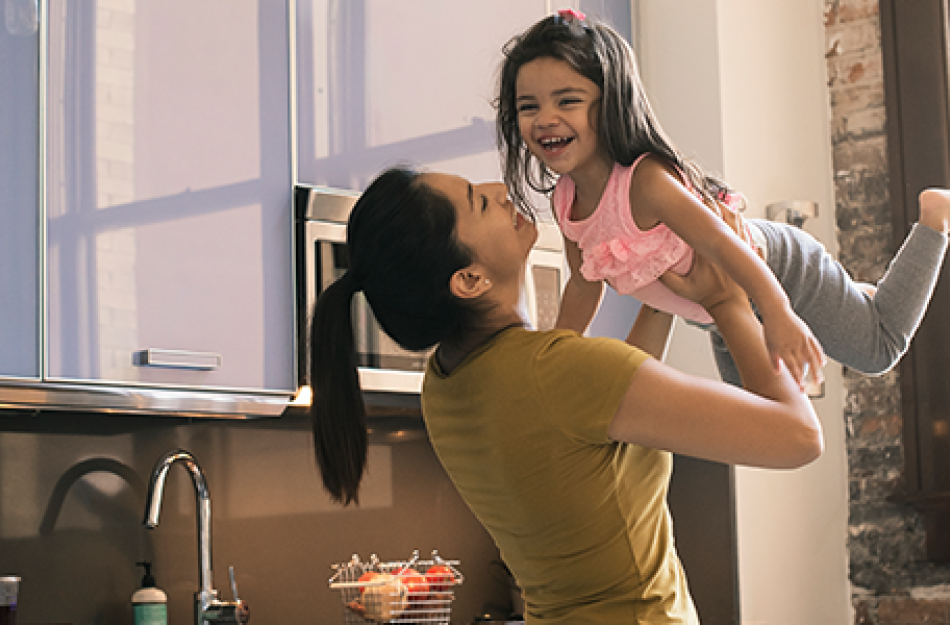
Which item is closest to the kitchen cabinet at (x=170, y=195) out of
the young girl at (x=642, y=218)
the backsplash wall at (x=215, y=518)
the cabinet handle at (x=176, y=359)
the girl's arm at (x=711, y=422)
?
the cabinet handle at (x=176, y=359)

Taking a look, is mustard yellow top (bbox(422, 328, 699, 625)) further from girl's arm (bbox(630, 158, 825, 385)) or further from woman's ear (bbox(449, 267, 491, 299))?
girl's arm (bbox(630, 158, 825, 385))

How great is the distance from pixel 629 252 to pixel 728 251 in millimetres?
200

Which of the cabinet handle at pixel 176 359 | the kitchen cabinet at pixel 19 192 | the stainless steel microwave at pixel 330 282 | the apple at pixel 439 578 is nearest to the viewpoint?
the kitchen cabinet at pixel 19 192

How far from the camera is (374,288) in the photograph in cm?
132

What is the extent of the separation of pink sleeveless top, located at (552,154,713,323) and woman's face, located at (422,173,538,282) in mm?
272

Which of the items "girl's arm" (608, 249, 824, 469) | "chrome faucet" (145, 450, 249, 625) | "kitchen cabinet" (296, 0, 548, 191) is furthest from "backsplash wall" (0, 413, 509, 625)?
"girl's arm" (608, 249, 824, 469)

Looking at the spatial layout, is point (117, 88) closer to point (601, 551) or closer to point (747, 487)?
point (601, 551)

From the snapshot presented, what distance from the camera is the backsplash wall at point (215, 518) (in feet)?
7.36

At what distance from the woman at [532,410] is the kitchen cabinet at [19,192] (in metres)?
0.88

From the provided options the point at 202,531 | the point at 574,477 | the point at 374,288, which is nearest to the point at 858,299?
A: the point at 574,477

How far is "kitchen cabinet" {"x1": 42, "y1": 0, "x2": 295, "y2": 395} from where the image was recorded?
203 centimetres

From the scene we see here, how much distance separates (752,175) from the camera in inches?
122

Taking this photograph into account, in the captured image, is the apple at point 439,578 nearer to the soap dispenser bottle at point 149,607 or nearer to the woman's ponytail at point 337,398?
the soap dispenser bottle at point 149,607

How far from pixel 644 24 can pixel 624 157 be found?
5.87 ft
